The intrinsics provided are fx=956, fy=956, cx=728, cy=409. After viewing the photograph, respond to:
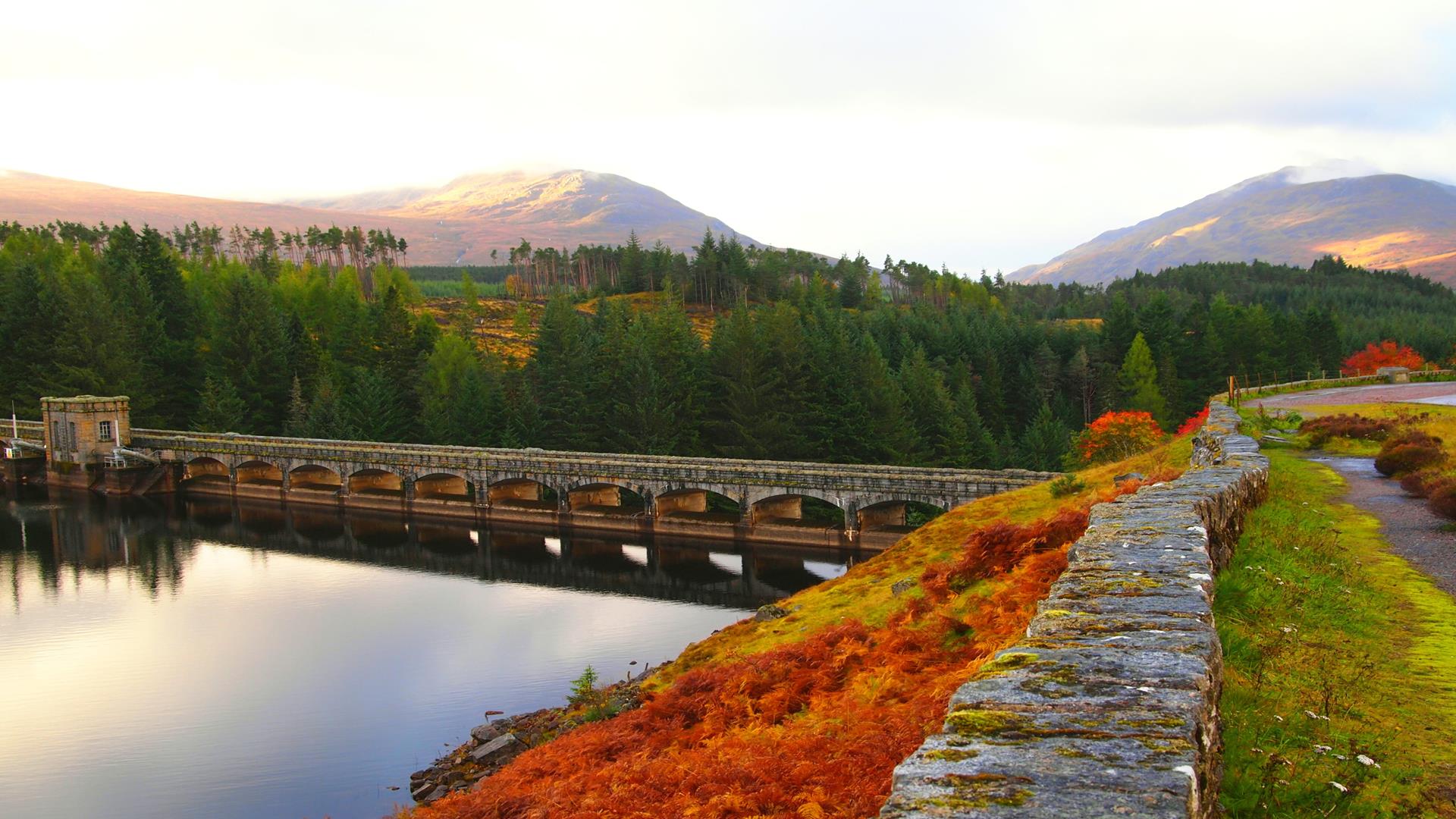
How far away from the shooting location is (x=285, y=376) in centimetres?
9256

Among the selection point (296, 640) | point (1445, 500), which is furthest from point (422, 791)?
point (1445, 500)

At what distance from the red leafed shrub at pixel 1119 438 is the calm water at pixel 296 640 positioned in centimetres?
1573

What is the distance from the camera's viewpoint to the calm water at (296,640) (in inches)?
985

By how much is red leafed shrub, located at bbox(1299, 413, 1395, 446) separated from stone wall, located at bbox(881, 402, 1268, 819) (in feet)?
76.2

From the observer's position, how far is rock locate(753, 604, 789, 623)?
2189 cm

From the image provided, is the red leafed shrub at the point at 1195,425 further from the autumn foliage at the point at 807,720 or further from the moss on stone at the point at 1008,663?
the moss on stone at the point at 1008,663

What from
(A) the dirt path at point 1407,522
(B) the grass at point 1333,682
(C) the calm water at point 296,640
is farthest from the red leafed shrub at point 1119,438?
(B) the grass at point 1333,682

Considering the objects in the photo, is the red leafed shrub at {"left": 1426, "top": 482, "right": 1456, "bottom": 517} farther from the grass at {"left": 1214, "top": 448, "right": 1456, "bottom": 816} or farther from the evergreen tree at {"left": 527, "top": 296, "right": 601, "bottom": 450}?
the evergreen tree at {"left": 527, "top": 296, "right": 601, "bottom": 450}

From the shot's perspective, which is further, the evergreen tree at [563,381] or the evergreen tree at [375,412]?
the evergreen tree at [375,412]

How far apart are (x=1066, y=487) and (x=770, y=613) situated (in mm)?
Result: 8400

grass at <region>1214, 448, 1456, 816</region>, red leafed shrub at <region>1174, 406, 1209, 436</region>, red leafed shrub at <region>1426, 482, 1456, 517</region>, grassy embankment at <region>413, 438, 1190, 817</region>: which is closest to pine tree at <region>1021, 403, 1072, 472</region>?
red leafed shrub at <region>1174, 406, 1209, 436</region>

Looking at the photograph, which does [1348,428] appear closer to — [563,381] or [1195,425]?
[1195,425]

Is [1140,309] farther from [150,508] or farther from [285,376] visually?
[150,508]

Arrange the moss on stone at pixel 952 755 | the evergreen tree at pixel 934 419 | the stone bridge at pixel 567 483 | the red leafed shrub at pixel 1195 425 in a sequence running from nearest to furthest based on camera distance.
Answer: the moss on stone at pixel 952 755 < the red leafed shrub at pixel 1195 425 < the stone bridge at pixel 567 483 < the evergreen tree at pixel 934 419
